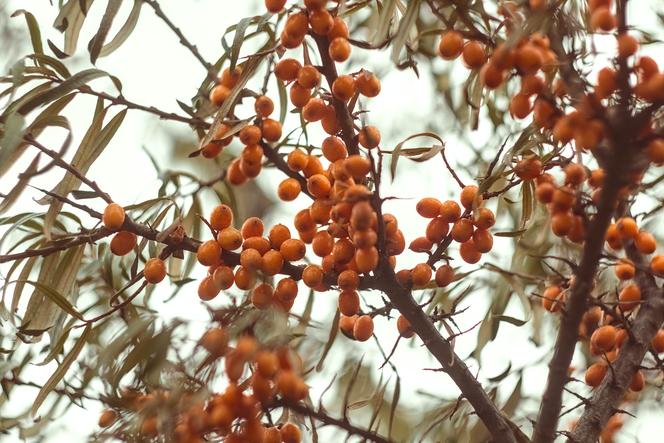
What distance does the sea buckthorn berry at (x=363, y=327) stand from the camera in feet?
2.86

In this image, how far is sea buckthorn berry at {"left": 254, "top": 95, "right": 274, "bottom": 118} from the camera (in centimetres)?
88

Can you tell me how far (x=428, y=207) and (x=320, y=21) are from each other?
8.4 inches

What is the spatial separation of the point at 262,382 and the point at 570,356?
27 centimetres

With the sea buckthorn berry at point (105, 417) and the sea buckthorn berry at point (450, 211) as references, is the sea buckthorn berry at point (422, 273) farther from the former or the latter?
the sea buckthorn berry at point (105, 417)

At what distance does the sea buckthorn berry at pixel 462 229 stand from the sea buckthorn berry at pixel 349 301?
12 centimetres

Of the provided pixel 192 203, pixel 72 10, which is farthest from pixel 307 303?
pixel 72 10

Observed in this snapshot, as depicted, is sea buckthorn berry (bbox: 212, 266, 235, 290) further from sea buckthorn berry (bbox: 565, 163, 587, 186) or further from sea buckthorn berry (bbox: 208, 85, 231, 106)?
sea buckthorn berry (bbox: 565, 163, 587, 186)

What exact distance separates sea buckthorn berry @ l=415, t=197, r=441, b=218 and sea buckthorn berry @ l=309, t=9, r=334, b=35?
0.64ft

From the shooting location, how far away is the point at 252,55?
0.91 meters

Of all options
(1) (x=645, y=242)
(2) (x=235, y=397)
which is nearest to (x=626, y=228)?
(1) (x=645, y=242)

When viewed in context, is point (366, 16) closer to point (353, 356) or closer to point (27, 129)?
point (353, 356)

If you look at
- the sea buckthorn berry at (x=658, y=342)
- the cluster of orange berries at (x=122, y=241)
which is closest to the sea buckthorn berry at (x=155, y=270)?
the cluster of orange berries at (x=122, y=241)

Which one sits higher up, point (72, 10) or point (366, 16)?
point (366, 16)

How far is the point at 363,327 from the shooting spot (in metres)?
0.88
